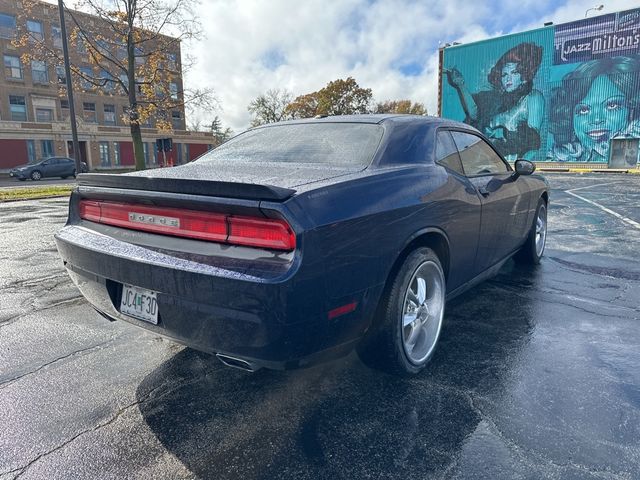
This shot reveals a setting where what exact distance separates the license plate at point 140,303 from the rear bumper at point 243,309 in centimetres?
4

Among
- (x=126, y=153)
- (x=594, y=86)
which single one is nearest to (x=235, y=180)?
(x=594, y=86)

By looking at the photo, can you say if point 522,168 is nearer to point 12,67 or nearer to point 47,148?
point 47,148

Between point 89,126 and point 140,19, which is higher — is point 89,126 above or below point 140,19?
below

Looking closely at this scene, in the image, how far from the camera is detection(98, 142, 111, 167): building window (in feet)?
131

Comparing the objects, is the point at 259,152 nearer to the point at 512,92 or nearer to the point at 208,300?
the point at 208,300

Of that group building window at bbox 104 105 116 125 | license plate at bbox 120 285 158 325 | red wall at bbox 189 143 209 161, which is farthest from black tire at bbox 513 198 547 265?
red wall at bbox 189 143 209 161

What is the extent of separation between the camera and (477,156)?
361 centimetres

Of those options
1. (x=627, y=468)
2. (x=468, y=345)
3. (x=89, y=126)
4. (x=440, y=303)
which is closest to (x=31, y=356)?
(x=440, y=303)

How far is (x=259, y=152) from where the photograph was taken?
3.08m

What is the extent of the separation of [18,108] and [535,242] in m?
44.4

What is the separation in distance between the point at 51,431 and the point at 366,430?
154 cm

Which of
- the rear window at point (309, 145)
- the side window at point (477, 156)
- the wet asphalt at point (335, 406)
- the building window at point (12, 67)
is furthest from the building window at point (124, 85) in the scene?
the side window at point (477, 156)

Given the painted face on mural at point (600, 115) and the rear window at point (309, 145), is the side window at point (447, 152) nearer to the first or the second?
the rear window at point (309, 145)

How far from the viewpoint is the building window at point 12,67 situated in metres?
36.4
